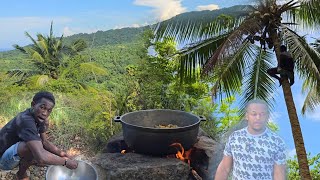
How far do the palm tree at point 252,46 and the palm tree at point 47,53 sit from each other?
0.78 metres

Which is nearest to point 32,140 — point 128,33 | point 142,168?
point 142,168

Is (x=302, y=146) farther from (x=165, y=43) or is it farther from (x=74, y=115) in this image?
(x=74, y=115)

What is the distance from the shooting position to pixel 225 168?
1.14 meters

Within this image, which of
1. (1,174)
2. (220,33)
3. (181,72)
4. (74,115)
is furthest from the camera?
(220,33)

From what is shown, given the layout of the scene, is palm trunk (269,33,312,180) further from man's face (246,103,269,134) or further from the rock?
man's face (246,103,269,134)

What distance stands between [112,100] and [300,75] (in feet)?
6.04

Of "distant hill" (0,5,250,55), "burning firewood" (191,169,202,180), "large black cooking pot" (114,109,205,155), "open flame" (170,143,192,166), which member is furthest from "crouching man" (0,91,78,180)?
"distant hill" (0,5,250,55)

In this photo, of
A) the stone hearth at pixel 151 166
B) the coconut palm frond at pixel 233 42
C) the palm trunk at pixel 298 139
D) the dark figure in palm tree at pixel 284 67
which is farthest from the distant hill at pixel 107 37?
the stone hearth at pixel 151 166

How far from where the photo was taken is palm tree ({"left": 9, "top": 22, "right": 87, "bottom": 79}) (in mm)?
3266

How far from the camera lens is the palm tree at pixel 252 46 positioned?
3.21 metres

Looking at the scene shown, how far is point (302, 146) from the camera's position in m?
3.55

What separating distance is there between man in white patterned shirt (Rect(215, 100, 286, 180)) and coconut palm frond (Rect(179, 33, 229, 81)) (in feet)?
7.64

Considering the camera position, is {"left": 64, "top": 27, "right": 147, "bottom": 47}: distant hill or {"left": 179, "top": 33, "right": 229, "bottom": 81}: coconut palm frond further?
{"left": 64, "top": 27, "right": 147, "bottom": 47}: distant hill

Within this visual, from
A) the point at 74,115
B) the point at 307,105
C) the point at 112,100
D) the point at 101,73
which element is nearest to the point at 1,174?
the point at 74,115
